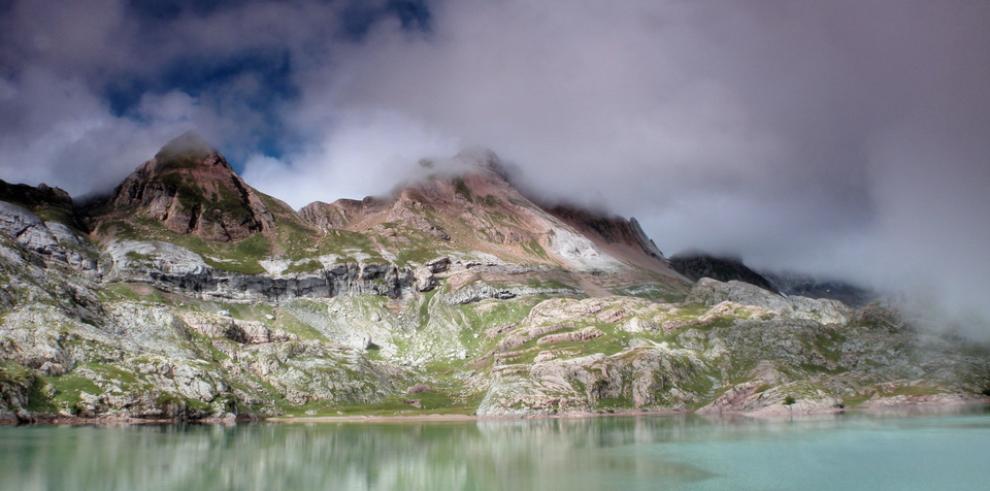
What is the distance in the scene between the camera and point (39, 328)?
194 m

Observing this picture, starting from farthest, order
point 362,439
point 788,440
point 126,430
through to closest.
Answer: point 126,430 < point 362,439 < point 788,440

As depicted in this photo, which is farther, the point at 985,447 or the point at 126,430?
the point at 126,430

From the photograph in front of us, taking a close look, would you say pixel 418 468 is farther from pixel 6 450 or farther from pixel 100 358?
Result: pixel 100 358

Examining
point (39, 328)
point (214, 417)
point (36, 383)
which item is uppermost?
point (39, 328)

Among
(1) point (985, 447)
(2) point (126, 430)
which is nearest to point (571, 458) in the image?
(1) point (985, 447)

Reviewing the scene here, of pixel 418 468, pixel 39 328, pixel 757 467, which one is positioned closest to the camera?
pixel 757 467

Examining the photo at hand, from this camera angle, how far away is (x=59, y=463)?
275 ft

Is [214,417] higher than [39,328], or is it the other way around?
[39,328]

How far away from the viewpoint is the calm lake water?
71.7m

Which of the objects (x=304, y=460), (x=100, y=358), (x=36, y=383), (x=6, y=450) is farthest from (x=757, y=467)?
(x=100, y=358)

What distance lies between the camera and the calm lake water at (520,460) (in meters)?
71.7

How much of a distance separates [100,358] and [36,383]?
26823 millimetres

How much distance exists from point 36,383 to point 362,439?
99.6 metres

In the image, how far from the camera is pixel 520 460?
9388cm
